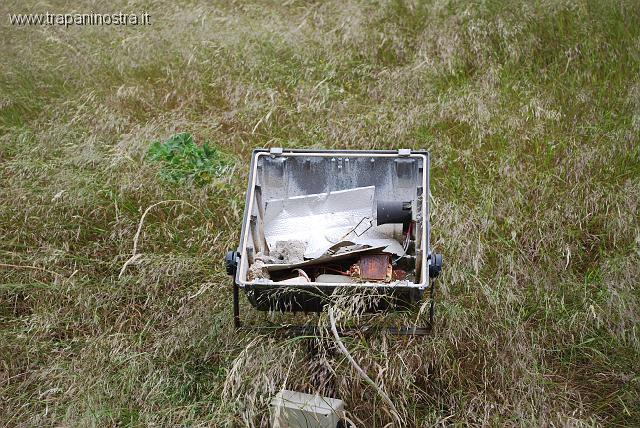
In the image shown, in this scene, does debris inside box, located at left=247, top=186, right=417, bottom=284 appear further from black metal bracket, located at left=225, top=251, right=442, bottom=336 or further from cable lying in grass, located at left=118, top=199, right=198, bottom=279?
cable lying in grass, located at left=118, top=199, right=198, bottom=279

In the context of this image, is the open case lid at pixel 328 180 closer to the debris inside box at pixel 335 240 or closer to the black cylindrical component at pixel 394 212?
the debris inside box at pixel 335 240

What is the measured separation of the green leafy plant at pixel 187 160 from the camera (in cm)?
→ 377

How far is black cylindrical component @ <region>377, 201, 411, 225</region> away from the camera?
8.96 feet

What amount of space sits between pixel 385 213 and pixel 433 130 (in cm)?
139

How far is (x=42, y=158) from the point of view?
13.0ft

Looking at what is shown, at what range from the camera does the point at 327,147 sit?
396 cm

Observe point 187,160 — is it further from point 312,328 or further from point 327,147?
point 312,328

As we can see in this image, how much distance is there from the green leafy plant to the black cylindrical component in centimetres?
132

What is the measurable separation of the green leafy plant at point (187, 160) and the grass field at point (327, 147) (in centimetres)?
8

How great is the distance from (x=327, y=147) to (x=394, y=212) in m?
1.31

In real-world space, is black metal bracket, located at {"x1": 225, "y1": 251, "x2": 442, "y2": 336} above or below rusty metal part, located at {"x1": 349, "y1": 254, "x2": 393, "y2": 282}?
below

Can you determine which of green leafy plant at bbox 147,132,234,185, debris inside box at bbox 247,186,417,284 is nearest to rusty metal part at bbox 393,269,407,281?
debris inside box at bbox 247,186,417,284

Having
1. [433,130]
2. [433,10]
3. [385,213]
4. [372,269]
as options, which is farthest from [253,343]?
[433,10]

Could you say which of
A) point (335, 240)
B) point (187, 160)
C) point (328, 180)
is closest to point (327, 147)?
point (187, 160)
